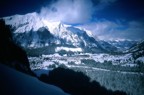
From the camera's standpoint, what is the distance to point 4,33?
103 m

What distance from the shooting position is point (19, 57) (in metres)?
106

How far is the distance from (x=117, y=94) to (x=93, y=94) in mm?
56257

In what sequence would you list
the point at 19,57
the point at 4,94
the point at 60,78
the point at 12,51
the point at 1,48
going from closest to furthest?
1. the point at 4,94
2. the point at 1,48
3. the point at 12,51
4. the point at 19,57
5. the point at 60,78

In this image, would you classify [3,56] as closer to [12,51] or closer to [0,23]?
[12,51]

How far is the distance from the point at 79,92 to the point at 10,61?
2878 inches

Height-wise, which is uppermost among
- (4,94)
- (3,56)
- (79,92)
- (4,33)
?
(4,33)

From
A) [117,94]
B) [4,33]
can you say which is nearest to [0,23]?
[4,33]

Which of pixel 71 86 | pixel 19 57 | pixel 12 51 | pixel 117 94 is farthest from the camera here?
pixel 117 94

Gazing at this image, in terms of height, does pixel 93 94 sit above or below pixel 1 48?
below

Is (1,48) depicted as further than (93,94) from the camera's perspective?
No

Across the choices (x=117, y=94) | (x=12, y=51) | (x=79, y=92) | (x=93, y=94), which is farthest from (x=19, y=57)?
(x=117, y=94)

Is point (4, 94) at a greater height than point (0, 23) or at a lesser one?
lesser

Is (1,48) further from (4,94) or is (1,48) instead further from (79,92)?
(79,92)

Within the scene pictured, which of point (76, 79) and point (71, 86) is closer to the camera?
point (71, 86)
